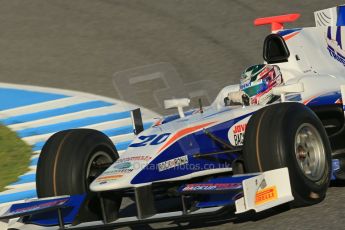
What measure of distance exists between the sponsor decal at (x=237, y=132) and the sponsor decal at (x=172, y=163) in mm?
505

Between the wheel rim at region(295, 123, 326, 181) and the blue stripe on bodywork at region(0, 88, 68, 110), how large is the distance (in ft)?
22.2

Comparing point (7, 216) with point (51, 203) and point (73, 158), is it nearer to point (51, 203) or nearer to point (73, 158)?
point (51, 203)

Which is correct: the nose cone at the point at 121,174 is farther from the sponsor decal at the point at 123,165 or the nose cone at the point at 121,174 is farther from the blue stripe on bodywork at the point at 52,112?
the blue stripe on bodywork at the point at 52,112

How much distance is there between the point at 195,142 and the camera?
263 inches

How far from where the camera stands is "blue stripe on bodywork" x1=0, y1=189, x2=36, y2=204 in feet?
28.2

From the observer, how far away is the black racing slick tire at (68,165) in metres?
6.59

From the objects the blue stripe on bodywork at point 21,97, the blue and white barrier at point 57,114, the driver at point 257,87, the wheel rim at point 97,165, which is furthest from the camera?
the blue stripe on bodywork at point 21,97

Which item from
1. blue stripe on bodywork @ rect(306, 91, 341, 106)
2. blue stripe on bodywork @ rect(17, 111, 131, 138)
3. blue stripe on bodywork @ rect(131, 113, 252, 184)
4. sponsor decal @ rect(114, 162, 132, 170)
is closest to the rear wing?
blue stripe on bodywork @ rect(306, 91, 341, 106)

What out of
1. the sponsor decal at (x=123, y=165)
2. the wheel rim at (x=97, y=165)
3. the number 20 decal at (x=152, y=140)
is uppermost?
the number 20 decal at (x=152, y=140)

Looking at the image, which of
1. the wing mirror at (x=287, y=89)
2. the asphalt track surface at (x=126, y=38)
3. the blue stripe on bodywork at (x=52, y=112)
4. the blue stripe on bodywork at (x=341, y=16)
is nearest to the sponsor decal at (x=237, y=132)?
the wing mirror at (x=287, y=89)

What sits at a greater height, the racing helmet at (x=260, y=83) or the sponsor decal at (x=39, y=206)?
the racing helmet at (x=260, y=83)

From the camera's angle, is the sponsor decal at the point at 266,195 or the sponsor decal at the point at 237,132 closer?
the sponsor decal at the point at 266,195

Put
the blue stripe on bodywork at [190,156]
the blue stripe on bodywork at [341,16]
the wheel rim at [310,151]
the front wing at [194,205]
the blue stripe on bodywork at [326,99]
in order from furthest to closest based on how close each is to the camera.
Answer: the blue stripe on bodywork at [341,16] < the blue stripe on bodywork at [326,99] < the wheel rim at [310,151] < the blue stripe on bodywork at [190,156] < the front wing at [194,205]

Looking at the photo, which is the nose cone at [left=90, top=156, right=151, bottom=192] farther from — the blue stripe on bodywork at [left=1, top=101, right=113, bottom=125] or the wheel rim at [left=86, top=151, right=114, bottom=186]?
the blue stripe on bodywork at [left=1, top=101, right=113, bottom=125]
